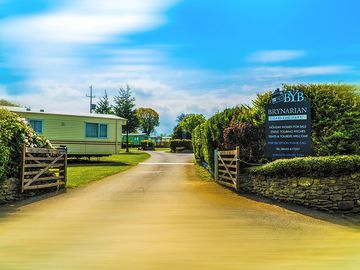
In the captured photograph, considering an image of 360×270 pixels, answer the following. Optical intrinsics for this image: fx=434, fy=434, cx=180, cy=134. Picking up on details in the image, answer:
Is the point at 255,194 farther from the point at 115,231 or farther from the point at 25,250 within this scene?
the point at 25,250

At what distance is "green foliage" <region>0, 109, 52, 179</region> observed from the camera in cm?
1274

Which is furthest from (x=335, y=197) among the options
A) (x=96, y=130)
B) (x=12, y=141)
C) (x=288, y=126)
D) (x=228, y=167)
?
(x=96, y=130)

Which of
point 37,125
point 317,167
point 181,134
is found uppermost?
point 181,134

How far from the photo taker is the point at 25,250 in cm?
670

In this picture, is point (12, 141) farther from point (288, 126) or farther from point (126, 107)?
point (126, 107)

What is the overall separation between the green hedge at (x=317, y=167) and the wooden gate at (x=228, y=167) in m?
1.57

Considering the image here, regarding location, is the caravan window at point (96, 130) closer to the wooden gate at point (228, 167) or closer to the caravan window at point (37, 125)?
the caravan window at point (37, 125)

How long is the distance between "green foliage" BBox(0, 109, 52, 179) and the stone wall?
8.26 metres

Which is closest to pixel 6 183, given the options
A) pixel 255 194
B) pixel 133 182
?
pixel 133 182

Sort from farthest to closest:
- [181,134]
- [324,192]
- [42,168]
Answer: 1. [181,134]
2. [42,168]
3. [324,192]

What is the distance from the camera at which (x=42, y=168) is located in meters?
15.0

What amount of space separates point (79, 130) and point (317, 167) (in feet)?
66.8

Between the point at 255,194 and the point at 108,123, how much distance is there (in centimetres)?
1888

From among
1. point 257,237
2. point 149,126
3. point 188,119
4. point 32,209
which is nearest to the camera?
point 257,237
